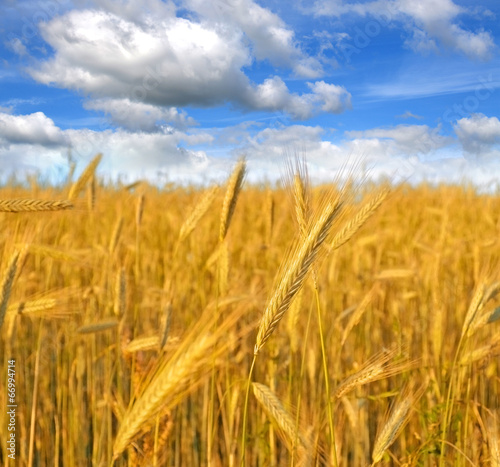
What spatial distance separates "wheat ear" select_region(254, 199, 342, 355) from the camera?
68cm

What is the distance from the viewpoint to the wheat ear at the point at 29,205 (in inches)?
45.2

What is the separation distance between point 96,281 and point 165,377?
1.95 m

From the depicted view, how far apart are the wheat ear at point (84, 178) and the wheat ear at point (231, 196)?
90cm

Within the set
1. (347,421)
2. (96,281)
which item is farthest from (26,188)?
(347,421)

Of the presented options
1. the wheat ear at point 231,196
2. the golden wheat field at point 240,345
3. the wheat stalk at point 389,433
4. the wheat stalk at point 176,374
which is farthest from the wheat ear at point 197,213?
the wheat stalk at point 389,433

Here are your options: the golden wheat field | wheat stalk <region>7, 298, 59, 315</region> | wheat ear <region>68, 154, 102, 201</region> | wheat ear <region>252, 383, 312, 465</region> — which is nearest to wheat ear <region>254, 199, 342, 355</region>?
the golden wheat field

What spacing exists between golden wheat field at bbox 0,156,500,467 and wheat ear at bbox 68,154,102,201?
0.01m

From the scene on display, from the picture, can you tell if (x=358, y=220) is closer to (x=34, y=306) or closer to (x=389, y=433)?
(x=389, y=433)

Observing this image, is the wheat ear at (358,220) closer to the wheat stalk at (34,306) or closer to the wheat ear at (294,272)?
the wheat ear at (294,272)

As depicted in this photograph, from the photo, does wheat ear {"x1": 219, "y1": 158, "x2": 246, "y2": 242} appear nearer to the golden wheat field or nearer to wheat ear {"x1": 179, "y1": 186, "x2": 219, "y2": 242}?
the golden wheat field

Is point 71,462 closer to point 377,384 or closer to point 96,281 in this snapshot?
point 96,281

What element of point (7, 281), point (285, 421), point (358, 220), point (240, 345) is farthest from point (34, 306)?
point (240, 345)

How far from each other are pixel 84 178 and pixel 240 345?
3.35ft

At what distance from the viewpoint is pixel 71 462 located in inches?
62.7
